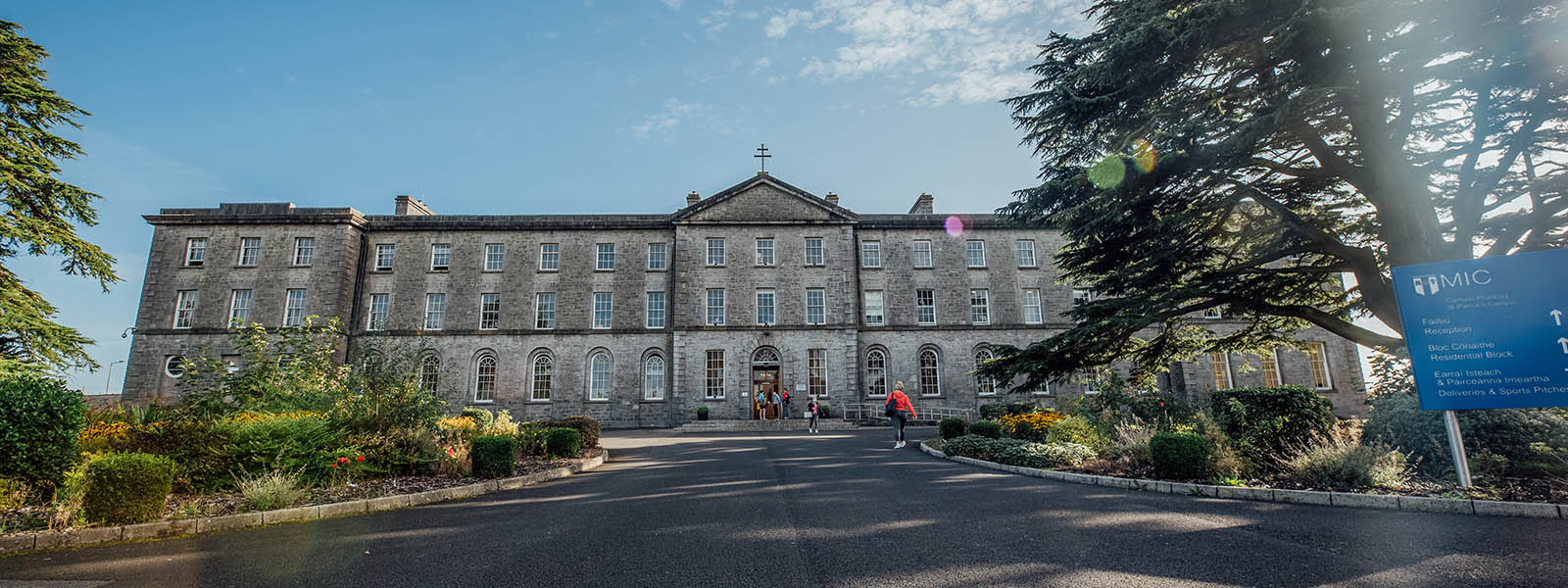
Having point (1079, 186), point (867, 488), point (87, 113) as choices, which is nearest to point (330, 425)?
point (867, 488)

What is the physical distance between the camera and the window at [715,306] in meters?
28.5

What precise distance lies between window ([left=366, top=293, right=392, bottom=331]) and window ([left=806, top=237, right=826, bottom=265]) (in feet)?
62.8

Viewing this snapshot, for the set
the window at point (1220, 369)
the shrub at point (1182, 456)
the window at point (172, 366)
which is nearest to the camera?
the shrub at point (1182, 456)

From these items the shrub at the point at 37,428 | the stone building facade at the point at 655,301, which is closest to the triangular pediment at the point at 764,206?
the stone building facade at the point at 655,301

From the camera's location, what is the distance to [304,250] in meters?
28.6

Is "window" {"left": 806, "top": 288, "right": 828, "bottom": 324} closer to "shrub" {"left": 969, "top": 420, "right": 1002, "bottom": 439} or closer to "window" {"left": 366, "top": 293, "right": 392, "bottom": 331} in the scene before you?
"shrub" {"left": 969, "top": 420, "right": 1002, "bottom": 439}


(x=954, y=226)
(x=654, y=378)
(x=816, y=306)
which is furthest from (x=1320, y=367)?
(x=654, y=378)

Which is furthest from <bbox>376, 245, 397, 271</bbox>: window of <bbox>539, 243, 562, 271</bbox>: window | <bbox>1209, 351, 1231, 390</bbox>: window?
<bbox>1209, 351, 1231, 390</bbox>: window

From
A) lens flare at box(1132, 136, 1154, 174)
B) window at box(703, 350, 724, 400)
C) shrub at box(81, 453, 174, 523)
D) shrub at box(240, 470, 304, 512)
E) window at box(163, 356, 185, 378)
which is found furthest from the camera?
window at box(703, 350, 724, 400)

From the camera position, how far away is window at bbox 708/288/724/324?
2853 centimetres

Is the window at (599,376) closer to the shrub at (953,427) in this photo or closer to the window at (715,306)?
the window at (715,306)

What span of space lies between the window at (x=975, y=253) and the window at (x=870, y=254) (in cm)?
422

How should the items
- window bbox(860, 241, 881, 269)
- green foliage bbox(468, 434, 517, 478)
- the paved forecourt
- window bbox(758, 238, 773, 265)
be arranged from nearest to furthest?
1. the paved forecourt
2. green foliage bbox(468, 434, 517, 478)
3. window bbox(758, 238, 773, 265)
4. window bbox(860, 241, 881, 269)

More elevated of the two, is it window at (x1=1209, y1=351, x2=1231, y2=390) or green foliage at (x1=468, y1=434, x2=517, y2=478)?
window at (x1=1209, y1=351, x2=1231, y2=390)
